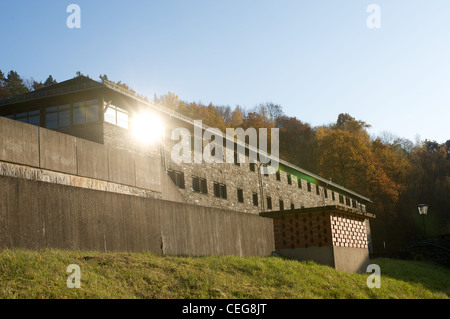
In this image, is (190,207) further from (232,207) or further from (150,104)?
(232,207)

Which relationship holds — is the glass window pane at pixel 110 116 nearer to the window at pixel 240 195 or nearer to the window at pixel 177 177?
the window at pixel 177 177

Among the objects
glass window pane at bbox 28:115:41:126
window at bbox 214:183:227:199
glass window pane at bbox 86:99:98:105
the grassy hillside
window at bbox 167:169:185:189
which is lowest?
the grassy hillside

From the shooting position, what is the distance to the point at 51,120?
28734mm

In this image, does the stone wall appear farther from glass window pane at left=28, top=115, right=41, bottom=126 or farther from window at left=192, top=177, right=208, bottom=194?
glass window pane at left=28, top=115, right=41, bottom=126

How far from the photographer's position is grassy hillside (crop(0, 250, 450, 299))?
814 centimetres

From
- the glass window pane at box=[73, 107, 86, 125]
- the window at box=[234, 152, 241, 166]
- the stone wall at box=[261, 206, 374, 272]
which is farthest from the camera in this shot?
the window at box=[234, 152, 241, 166]

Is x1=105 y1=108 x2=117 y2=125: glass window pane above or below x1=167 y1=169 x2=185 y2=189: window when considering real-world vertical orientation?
above

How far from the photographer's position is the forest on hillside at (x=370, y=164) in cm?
6053

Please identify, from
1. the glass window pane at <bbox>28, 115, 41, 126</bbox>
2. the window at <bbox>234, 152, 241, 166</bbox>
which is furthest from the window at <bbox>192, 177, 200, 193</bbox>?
the glass window pane at <bbox>28, 115, 41, 126</bbox>

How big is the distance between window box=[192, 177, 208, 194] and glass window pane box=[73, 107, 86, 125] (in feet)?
23.3

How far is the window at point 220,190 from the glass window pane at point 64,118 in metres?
9.73

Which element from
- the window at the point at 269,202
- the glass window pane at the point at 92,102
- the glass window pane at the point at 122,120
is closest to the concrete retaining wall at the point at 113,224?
the glass window pane at the point at 122,120

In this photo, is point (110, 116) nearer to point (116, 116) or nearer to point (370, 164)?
point (116, 116)
